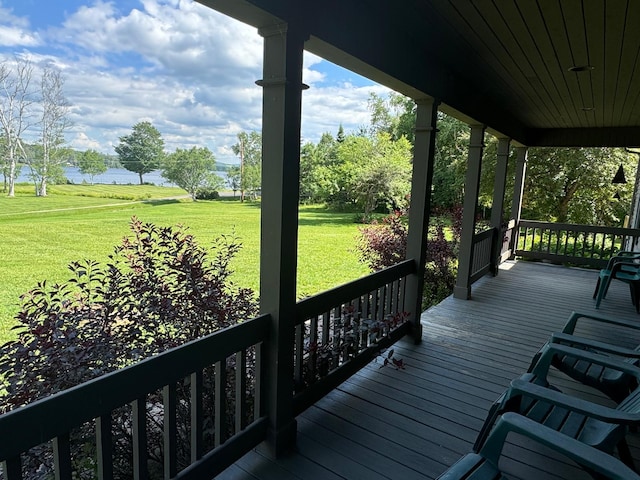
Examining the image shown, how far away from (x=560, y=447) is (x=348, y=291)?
1.46 metres

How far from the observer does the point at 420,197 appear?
11.1 feet

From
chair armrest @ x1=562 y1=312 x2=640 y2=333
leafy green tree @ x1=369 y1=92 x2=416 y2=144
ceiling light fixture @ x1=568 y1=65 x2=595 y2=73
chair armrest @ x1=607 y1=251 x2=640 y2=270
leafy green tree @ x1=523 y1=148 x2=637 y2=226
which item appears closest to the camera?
chair armrest @ x1=562 y1=312 x2=640 y2=333

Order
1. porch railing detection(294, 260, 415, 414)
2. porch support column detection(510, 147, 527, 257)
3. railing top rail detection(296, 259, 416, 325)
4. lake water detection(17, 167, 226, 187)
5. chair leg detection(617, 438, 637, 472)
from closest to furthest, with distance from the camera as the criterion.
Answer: chair leg detection(617, 438, 637, 472), railing top rail detection(296, 259, 416, 325), porch railing detection(294, 260, 415, 414), lake water detection(17, 167, 226, 187), porch support column detection(510, 147, 527, 257)

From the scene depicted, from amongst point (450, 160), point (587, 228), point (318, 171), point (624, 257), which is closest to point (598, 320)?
point (624, 257)

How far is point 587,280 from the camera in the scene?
6227mm

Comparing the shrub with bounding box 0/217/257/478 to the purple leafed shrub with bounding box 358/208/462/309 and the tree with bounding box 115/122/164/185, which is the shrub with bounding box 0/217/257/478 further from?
the purple leafed shrub with bounding box 358/208/462/309

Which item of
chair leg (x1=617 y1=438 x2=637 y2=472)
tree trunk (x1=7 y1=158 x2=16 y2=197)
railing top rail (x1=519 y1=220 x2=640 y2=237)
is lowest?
chair leg (x1=617 y1=438 x2=637 y2=472)

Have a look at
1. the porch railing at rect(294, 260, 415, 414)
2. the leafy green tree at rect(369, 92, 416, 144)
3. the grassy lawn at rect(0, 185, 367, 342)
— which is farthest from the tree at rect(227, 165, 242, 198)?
the leafy green tree at rect(369, 92, 416, 144)

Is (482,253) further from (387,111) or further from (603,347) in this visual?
(387,111)

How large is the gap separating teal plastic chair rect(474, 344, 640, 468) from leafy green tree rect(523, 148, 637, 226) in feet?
32.8

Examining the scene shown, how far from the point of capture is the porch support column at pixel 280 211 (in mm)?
1771

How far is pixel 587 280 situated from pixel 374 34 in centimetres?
584

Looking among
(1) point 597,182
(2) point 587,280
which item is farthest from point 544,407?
(1) point 597,182

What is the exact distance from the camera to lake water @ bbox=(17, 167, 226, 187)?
285 cm
